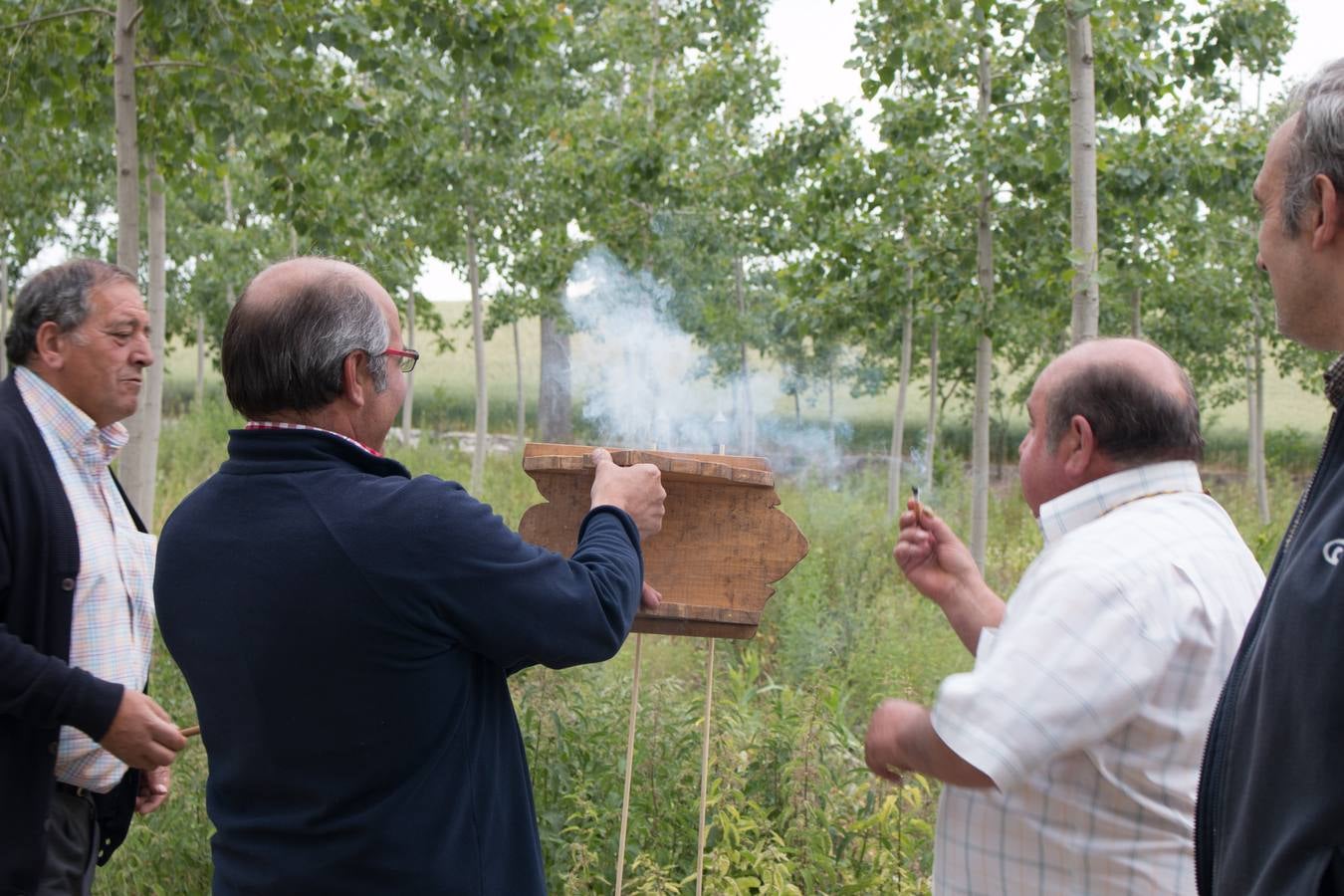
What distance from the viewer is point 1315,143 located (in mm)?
1502

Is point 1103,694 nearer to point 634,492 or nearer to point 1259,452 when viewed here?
point 634,492

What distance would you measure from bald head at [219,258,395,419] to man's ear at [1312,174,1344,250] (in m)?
1.44

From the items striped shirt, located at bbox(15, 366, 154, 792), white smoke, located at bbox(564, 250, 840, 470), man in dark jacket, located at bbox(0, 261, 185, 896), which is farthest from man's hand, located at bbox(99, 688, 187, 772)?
white smoke, located at bbox(564, 250, 840, 470)

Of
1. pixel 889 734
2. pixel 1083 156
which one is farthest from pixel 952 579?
pixel 1083 156

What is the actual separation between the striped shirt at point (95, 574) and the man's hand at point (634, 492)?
4.00 feet

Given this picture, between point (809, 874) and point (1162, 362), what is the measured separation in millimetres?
2248

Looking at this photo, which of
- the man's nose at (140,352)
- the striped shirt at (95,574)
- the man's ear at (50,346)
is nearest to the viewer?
the striped shirt at (95,574)

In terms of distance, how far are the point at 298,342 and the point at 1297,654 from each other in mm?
1550

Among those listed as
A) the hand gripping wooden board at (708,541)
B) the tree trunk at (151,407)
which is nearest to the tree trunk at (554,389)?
the tree trunk at (151,407)

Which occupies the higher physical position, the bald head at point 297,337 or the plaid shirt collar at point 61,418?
the bald head at point 297,337

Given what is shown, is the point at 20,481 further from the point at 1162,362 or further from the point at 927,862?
the point at 927,862

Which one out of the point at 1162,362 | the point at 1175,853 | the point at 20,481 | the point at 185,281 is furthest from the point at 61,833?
the point at 185,281

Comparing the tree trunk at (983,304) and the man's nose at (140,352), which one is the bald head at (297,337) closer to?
the man's nose at (140,352)

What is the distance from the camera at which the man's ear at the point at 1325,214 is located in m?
1.47
